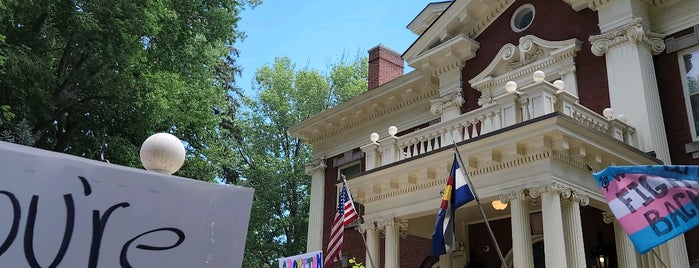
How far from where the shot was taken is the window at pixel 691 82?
40.5ft

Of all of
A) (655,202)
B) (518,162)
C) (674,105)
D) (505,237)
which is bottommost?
(655,202)

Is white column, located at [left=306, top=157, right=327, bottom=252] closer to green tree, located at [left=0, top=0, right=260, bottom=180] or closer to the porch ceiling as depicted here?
green tree, located at [left=0, top=0, right=260, bottom=180]

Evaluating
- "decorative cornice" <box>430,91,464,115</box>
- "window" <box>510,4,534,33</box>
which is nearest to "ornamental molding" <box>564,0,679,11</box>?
"window" <box>510,4,534,33</box>

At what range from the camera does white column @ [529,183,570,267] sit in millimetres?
10086

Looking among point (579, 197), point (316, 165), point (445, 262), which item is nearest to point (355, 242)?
point (316, 165)

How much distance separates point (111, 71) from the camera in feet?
55.9

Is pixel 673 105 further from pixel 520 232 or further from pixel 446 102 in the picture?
pixel 446 102

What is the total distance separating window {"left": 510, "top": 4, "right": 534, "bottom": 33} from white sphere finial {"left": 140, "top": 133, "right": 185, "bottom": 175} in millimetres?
13135

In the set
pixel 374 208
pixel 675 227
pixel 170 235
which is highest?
pixel 374 208

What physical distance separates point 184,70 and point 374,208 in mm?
8792

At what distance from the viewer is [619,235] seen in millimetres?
11461

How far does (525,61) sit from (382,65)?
25.9 ft

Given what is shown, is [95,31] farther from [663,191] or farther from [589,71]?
[663,191]

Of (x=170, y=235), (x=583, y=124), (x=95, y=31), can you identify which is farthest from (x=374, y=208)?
(x=170, y=235)
